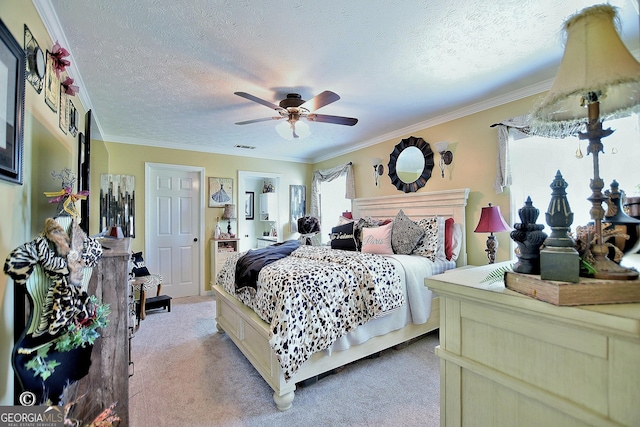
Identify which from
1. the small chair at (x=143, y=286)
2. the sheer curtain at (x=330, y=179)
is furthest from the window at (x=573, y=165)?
the small chair at (x=143, y=286)

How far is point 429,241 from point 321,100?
1.82m

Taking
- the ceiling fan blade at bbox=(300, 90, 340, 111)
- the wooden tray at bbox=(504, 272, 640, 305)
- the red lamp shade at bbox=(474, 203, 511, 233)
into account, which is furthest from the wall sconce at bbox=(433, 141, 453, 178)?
the wooden tray at bbox=(504, 272, 640, 305)

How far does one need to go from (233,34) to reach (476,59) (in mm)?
1823

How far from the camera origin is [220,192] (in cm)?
489

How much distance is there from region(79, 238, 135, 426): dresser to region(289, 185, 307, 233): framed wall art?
13.4ft

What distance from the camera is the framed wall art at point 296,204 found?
5.59m

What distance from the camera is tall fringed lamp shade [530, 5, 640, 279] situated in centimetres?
64

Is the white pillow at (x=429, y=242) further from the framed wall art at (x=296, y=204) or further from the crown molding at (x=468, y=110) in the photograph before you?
the framed wall art at (x=296, y=204)

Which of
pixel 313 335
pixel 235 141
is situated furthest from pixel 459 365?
pixel 235 141

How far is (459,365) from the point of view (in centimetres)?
84

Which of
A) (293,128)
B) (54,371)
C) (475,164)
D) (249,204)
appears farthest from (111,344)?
(249,204)

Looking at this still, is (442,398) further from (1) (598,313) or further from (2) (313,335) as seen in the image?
(2) (313,335)

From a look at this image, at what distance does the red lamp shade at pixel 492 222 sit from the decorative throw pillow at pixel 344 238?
53.4 inches

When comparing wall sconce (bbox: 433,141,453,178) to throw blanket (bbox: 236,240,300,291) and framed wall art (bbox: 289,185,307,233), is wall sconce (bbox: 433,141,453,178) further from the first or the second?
framed wall art (bbox: 289,185,307,233)
